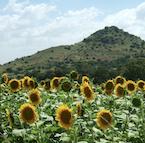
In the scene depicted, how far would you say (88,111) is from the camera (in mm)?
10062

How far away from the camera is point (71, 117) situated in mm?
8445

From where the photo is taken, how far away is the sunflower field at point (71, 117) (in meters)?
8.60

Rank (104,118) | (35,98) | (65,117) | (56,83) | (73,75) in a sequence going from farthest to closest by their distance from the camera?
1. (73,75)
2. (56,83)
3. (35,98)
4. (104,118)
5. (65,117)

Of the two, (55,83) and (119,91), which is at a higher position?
(55,83)

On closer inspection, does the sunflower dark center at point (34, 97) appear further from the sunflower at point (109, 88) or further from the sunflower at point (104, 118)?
the sunflower at point (109, 88)

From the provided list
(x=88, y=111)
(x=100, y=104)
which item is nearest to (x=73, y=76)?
(x=100, y=104)

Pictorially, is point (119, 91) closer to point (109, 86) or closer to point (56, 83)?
point (109, 86)

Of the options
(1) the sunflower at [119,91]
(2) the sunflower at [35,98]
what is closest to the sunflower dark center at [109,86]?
(1) the sunflower at [119,91]

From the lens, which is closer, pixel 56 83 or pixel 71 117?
pixel 71 117

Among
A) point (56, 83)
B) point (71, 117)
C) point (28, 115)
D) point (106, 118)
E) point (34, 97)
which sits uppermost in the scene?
point (56, 83)

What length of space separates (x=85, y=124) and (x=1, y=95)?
13.3 feet

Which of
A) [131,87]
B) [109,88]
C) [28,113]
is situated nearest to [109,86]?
[109,88]

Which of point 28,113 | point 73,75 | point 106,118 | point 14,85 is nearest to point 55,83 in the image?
point 73,75

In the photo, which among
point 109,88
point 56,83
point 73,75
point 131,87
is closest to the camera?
point 109,88
